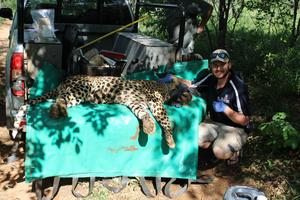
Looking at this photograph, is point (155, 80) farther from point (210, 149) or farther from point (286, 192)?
point (286, 192)

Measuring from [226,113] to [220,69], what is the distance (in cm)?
46

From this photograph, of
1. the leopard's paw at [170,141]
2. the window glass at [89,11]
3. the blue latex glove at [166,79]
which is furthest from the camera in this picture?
the window glass at [89,11]

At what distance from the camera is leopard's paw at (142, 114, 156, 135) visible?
3873mm

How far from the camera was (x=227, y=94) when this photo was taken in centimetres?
442

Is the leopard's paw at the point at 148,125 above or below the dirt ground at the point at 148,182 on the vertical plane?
above

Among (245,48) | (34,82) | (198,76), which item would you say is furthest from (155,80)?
(245,48)

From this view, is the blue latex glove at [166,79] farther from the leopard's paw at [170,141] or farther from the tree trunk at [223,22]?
the tree trunk at [223,22]

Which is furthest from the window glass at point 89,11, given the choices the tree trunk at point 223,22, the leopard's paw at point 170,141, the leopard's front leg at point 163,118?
the tree trunk at point 223,22

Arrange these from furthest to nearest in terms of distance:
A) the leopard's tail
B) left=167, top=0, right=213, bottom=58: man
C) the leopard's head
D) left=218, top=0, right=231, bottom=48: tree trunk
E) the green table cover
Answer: left=218, top=0, right=231, bottom=48: tree trunk
left=167, top=0, right=213, bottom=58: man
the leopard's head
the leopard's tail
the green table cover

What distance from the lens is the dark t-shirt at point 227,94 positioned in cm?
436

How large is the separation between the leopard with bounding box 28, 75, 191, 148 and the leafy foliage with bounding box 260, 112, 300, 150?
0.99 m

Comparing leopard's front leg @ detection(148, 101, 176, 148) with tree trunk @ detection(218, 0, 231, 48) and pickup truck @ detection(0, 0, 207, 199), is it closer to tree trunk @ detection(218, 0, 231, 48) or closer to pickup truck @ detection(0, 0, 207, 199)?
pickup truck @ detection(0, 0, 207, 199)

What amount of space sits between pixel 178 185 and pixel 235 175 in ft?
2.14

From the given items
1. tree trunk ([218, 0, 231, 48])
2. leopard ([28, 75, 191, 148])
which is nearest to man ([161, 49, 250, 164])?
leopard ([28, 75, 191, 148])
